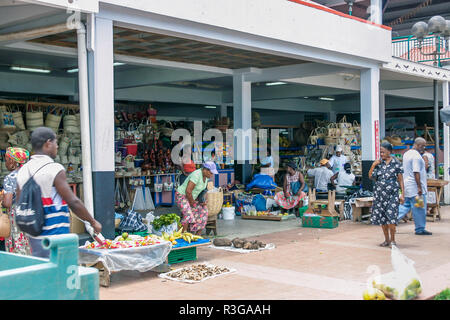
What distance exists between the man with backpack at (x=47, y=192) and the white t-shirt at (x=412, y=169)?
7.17 meters

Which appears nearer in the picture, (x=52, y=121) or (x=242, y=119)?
(x=52, y=121)

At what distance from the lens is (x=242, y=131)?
47.1 feet

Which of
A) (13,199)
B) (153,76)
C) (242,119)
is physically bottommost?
(13,199)

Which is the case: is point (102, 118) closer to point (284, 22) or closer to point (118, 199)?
point (284, 22)

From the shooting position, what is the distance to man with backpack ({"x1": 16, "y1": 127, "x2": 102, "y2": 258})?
4.70m

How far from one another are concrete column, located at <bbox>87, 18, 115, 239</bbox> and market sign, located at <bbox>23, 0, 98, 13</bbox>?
0.38 metres

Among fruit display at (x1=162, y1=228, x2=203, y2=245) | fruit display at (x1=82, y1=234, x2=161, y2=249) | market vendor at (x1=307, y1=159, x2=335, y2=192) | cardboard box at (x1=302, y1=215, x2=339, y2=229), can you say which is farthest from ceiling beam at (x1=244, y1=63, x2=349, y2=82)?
fruit display at (x1=82, y1=234, x2=161, y2=249)

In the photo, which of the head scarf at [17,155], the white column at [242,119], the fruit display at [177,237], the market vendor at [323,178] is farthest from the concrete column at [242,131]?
the head scarf at [17,155]

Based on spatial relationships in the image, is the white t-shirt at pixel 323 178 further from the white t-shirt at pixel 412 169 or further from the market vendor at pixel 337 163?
the white t-shirt at pixel 412 169

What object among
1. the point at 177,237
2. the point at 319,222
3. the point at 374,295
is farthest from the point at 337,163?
the point at 374,295

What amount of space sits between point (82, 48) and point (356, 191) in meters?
7.95

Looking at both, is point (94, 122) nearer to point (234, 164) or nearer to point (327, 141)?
point (234, 164)

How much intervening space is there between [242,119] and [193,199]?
17.9 feet

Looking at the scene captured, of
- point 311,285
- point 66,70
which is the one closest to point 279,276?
point 311,285
